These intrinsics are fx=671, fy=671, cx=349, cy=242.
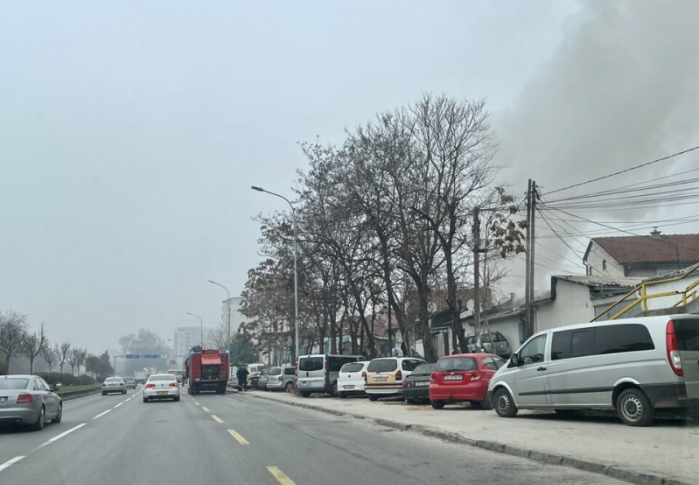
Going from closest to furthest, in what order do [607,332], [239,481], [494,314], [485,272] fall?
[239,481] → [607,332] → [485,272] → [494,314]

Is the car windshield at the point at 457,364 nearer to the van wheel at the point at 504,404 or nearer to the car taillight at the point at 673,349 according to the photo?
the van wheel at the point at 504,404

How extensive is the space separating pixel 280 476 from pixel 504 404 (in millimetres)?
8354

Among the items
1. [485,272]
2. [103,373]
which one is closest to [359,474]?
[485,272]

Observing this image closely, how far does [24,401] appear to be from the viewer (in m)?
15.4

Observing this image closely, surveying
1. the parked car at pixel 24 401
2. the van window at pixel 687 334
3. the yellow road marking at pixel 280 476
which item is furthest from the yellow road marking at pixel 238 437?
the van window at pixel 687 334

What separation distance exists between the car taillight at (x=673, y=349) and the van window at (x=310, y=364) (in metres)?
21.3

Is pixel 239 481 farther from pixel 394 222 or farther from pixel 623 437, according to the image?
pixel 394 222

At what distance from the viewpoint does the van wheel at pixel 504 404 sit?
15.5 metres

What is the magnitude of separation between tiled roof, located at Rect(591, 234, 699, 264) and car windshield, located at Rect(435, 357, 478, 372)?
28572mm

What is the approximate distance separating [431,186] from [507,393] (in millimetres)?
14969

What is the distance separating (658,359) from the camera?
1186cm

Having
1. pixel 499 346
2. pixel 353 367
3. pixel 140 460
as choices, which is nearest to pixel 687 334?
pixel 140 460

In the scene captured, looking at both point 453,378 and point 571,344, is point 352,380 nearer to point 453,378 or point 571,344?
point 453,378

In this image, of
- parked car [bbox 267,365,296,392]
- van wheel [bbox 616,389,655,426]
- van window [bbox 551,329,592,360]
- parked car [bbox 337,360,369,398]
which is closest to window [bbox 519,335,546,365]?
van window [bbox 551,329,592,360]
